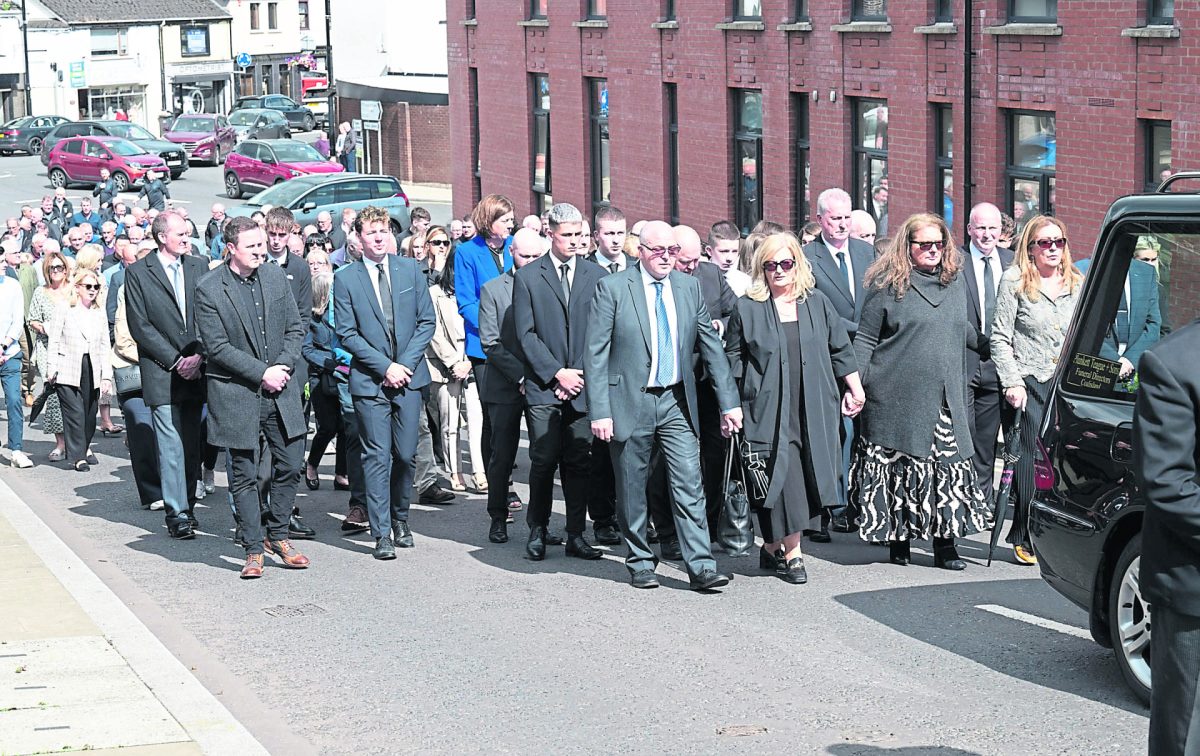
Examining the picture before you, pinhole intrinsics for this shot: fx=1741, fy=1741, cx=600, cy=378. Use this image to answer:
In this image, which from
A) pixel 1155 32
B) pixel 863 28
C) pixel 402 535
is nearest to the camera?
pixel 402 535

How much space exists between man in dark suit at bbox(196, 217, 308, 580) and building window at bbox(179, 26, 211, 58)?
83.1 metres

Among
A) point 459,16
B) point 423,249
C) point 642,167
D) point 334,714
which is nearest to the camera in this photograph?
point 334,714

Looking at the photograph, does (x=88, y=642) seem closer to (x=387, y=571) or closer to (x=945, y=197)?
(x=387, y=571)

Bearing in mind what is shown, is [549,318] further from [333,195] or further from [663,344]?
[333,195]

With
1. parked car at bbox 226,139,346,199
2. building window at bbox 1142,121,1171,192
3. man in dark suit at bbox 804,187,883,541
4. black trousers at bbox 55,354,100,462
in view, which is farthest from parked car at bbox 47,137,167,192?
man in dark suit at bbox 804,187,883,541

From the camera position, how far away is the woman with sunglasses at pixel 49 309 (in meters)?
14.7

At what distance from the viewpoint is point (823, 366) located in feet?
30.8

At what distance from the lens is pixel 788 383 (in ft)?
30.6

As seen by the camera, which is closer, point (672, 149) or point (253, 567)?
point (253, 567)

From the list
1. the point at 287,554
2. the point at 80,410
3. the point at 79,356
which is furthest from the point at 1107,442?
the point at 80,410

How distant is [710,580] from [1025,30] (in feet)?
36.4

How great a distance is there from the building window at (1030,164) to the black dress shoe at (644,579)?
10.2m

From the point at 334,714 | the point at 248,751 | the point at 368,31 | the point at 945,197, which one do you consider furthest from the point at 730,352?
the point at 368,31

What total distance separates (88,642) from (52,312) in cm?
691
